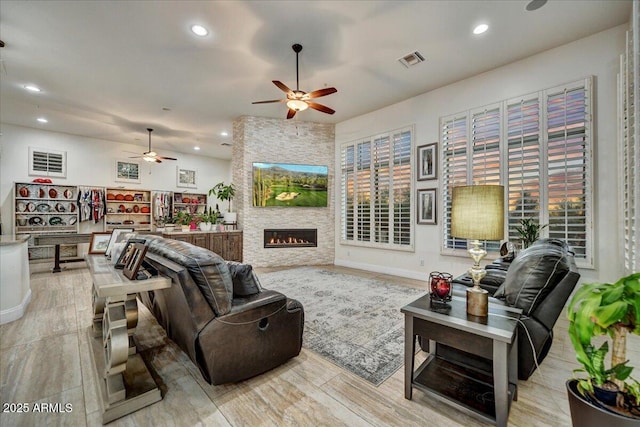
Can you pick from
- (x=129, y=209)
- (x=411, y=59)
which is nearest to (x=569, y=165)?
(x=411, y=59)

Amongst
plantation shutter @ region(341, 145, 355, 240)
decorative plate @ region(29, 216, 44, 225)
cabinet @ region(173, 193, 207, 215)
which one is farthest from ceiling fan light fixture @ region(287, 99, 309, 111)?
decorative plate @ region(29, 216, 44, 225)

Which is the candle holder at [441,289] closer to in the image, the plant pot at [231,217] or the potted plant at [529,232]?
the potted plant at [529,232]

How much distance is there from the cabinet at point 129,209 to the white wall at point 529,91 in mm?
7288

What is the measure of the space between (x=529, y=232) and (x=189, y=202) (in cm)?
966

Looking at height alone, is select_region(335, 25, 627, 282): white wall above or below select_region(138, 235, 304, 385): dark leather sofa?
above

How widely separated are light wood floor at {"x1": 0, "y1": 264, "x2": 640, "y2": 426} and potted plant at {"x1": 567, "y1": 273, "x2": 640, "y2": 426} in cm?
76

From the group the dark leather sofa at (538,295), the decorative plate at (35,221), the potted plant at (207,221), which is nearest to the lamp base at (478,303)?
the dark leather sofa at (538,295)

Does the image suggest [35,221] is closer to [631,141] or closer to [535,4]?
[535,4]

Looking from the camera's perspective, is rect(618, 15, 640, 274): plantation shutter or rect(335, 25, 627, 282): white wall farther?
rect(335, 25, 627, 282): white wall

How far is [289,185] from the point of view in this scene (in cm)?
637

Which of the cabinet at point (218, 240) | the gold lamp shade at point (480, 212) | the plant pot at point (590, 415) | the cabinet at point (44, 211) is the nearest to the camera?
the plant pot at point (590, 415)

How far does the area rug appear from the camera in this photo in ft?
7.33

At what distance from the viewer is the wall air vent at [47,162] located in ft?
22.3

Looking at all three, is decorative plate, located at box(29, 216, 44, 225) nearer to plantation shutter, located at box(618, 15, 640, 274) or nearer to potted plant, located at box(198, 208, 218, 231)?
potted plant, located at box(198, 208, 218, 231)
